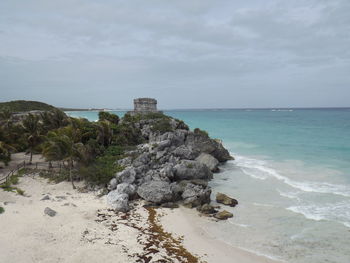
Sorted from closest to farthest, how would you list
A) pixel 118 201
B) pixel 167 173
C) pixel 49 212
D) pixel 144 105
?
pixel 49 212
pixel 118 201
pixel 167 173
pixel 144 105

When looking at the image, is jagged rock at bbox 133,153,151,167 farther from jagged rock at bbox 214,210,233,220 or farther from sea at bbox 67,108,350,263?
jagged rock at bbox 214,210,233,220

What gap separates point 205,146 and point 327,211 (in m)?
16.4

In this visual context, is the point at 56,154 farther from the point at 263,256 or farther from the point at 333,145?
the point at 333,145

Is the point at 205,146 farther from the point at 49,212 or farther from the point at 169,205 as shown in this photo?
the point at 49,212

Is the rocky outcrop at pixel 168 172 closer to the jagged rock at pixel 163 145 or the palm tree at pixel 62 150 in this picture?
the jagged rock at pixel 163 145

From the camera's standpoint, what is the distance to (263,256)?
1254 cm

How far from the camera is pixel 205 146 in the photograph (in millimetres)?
32000

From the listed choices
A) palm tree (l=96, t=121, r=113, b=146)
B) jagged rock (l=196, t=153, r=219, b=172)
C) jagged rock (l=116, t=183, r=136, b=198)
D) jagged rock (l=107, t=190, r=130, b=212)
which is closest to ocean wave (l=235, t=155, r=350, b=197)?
jagged rock (l=196, t=153, r=219, b=172)

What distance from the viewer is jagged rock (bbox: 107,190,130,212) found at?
659 inches

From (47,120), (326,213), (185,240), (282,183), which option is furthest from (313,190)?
(47,120)

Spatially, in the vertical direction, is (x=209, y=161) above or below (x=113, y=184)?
above

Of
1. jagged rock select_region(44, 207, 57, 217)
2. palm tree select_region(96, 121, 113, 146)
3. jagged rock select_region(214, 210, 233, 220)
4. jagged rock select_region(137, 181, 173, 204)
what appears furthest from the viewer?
palm tree select_region(96, 121, 113, 146)

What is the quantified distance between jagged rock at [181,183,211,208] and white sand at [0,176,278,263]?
75cm

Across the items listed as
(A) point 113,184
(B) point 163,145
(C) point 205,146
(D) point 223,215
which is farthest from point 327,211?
(B) point 163,145
